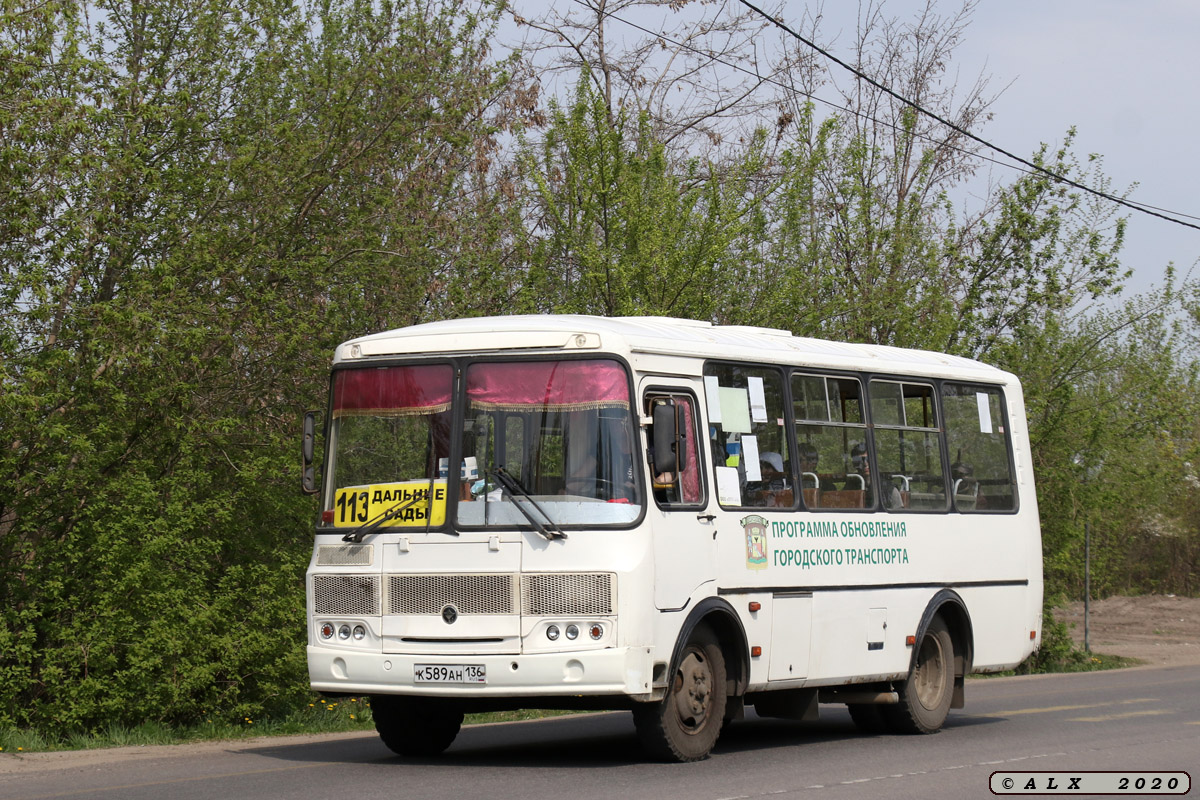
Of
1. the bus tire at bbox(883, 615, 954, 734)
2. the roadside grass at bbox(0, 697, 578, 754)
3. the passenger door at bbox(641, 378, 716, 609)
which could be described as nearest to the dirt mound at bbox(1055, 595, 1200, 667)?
the bus tire at bbox(883, 615, 954, 734)

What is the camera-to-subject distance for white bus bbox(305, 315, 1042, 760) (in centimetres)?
1108

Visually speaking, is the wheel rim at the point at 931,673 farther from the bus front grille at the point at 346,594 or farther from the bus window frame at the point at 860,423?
the bus front grille at the point at 346,594

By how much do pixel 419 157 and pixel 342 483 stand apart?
9698mm

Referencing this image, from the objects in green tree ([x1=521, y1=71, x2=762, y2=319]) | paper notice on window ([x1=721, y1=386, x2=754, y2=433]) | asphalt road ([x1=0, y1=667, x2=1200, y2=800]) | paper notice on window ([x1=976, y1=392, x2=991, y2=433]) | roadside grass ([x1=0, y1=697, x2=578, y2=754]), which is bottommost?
asphalt road ([x1=0, y1=667, x2=1200, y2=800])

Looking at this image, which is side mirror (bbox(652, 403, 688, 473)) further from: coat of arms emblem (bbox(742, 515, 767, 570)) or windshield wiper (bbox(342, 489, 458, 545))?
windshield wiper (bbox(342, 489, 458, 545))

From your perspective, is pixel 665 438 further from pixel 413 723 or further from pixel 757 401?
pixel 413 723

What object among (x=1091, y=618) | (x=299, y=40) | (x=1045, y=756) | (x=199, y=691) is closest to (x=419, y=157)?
(x=299, y=40)

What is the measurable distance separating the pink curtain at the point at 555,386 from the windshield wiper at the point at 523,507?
1.57 feet

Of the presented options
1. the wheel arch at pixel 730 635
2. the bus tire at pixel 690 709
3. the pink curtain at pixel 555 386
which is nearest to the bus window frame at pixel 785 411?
the wheel arch at pixel 730 635

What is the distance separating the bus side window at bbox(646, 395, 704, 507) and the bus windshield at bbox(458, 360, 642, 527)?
188 millimetres

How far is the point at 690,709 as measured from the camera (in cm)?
1178

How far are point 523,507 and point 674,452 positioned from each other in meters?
1.11

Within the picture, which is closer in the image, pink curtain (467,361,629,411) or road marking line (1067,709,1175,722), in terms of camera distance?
pink curtain (467,361,629,411)

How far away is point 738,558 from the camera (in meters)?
12.3
